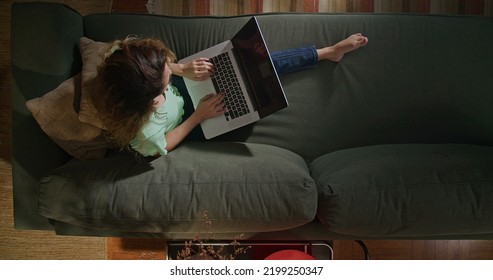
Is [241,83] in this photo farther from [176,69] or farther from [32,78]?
[32,78]

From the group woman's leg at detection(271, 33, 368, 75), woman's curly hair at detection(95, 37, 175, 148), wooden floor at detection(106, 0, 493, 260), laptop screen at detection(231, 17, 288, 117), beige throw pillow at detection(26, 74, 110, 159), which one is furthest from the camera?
wooden floor at detection(106, 0, 493, 260)

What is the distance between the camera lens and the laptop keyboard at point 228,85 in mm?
1490

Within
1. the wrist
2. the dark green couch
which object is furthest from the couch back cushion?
the wrist

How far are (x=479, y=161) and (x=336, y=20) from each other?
27.2 inches

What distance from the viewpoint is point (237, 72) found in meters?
1.49

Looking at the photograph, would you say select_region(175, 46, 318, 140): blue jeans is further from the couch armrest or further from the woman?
the couch armrest

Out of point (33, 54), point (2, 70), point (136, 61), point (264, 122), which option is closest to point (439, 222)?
point (264, 122)

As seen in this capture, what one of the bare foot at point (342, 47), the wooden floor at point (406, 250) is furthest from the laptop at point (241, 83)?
the wooden floor at point (406, 250)

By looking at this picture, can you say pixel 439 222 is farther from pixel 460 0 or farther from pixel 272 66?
pixel 460 0

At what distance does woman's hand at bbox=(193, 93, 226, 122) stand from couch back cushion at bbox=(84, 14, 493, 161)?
0.44ft

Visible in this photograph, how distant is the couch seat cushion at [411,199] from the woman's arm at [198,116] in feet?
1.47

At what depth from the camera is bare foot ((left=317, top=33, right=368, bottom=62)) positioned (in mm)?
1547

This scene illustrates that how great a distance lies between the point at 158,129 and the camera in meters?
1.35

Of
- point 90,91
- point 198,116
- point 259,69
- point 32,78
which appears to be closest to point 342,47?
point 259,69
